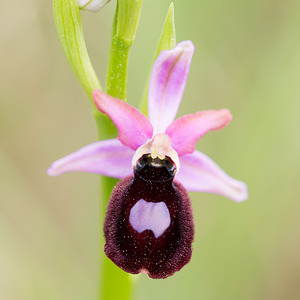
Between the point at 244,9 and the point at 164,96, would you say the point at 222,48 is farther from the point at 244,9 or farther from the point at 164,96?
the point at 164,96

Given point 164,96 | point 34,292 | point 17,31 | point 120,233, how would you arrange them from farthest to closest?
point 17,31 < point 34,292 < point 164,96 < point 120,233

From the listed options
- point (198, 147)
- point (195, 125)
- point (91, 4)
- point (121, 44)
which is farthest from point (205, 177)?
point (198, 147)

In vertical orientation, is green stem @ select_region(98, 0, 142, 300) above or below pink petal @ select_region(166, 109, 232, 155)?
above

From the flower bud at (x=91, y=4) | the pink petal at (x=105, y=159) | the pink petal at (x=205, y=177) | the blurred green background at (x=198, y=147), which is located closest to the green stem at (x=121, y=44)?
the flower bud at (x=91, y=4)

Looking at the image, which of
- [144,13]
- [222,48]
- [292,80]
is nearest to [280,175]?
[292,80]

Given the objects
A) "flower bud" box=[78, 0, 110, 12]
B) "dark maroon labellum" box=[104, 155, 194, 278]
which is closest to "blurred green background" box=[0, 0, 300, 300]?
"dark maroon labellum" box=[104, 155, 194, 278]

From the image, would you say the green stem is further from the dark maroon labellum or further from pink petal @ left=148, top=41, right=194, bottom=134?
the dark maroon labellum
